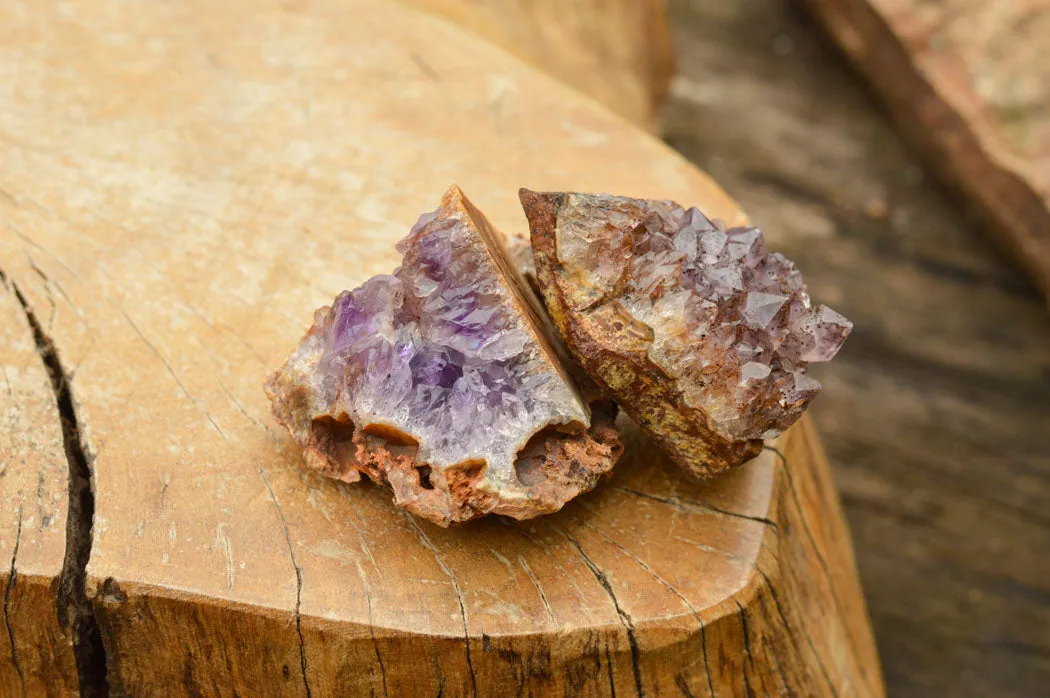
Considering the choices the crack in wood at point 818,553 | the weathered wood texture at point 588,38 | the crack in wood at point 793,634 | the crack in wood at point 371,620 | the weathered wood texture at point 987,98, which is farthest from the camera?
the weathered wood texture at point 987,98

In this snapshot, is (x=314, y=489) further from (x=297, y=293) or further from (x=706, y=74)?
(x=706, y=74)

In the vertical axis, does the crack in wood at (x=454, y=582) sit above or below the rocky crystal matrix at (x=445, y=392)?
below

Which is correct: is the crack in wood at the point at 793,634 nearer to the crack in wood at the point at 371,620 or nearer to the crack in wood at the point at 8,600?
the crack in wood at the point at 371,620

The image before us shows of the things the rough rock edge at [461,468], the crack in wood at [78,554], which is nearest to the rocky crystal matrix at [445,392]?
the rough rock edge at [461,468]

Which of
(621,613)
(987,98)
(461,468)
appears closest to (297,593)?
(461,468)

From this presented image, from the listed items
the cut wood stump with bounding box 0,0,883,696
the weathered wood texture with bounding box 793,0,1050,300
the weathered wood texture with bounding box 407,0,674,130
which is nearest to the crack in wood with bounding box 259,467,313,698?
the cut wood stump with bounding box 0,0,883,696

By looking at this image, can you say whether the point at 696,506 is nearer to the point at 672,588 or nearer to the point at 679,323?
the point at 672,588

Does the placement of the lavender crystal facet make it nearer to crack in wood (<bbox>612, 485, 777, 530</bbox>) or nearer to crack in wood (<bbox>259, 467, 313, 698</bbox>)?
crack in wood (<bbox>612, 485, 777, 530</bbox>)

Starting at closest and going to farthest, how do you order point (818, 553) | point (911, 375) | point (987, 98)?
point (818, 553), point (987, 98), point (911, 375)

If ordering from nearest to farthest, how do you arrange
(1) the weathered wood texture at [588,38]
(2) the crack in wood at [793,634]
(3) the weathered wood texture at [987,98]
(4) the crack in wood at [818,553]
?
(2) the crack in wood at [793,634]
(4) the crack in wood at [818,553]
(1) the weathered wood texture at [588,38]
(3) the weathered wood texture at [987,98]
